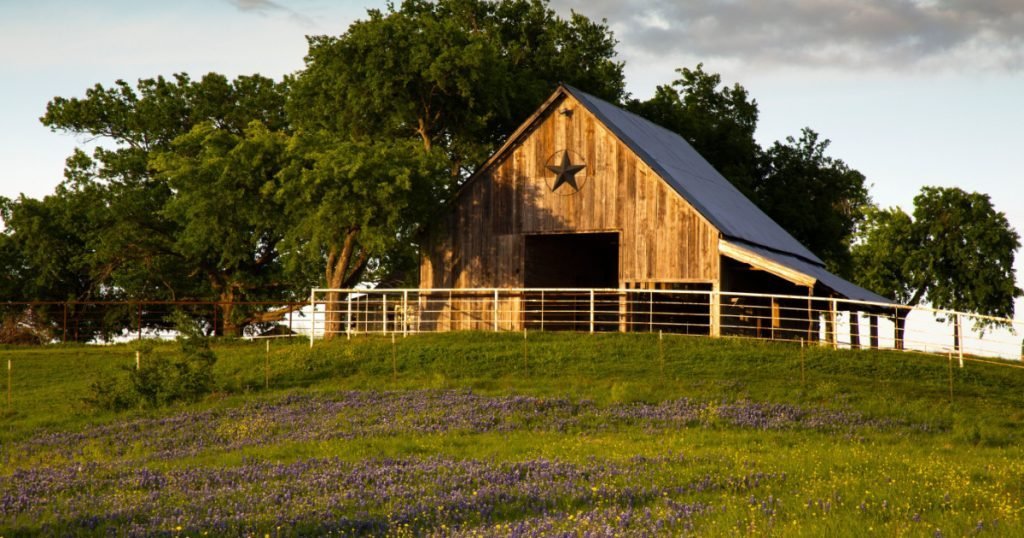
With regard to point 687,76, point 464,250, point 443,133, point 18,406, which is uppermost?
point 687,76

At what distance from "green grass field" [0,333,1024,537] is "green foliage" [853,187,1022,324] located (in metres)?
30.6

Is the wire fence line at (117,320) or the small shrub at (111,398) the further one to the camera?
the wire fence line at (117,320)

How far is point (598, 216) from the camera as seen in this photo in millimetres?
37031

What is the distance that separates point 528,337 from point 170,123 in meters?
27.8

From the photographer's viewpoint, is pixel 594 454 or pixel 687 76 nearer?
pixel 594 454

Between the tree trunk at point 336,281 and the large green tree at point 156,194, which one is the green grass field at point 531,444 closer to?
the tree trunk at point 336,281

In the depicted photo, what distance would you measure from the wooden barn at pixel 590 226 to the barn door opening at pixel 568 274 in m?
0.08

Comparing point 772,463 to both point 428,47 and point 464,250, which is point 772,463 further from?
point 428,47

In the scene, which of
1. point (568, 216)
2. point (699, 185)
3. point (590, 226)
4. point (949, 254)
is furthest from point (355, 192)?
point (949, 254)

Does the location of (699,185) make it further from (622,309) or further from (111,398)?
(111,398)

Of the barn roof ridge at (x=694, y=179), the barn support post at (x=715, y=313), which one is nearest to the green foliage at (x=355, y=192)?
the barn roof ridge at (x=694, y=179)

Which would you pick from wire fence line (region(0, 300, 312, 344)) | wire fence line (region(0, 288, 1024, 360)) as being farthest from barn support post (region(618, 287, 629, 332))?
wire fence line (region(0, 300, 312, 344))

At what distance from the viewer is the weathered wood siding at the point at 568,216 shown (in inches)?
1407

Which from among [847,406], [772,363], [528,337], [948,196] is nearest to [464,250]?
[528,337]
